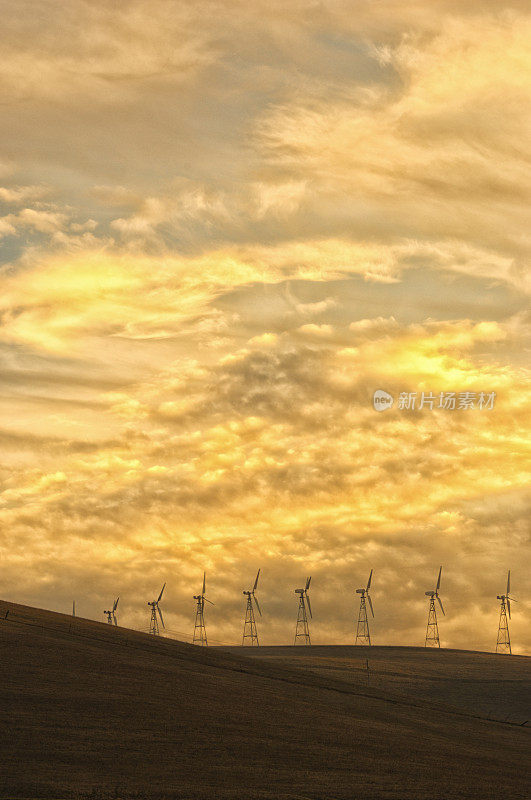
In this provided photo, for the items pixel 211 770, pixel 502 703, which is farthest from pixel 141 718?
pixel 502 703

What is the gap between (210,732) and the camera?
44594 mm

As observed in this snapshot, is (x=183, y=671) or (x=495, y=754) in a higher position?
(x=183, y=671)

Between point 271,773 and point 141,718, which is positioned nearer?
point 271,773

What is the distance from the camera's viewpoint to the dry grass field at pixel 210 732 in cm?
3309

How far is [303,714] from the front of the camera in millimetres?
56938

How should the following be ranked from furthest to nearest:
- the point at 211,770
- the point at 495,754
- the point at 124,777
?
the point at 495,754 → the point at 211,770 → the point at 124,777

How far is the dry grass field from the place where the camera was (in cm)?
3309

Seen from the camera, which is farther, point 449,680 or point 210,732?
point 449,680

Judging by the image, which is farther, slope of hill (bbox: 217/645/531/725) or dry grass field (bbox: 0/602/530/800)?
slope of hill (bbox: 217/645/531/725)

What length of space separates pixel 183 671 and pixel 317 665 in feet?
211

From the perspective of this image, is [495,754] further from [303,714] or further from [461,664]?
[461,664]

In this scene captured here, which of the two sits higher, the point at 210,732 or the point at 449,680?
the point at 449,680

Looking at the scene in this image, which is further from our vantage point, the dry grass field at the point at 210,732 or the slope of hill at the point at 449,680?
the slope of hill at the point at 449,680

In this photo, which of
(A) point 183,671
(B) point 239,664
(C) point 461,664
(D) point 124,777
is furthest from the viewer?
(C) point 461,664
